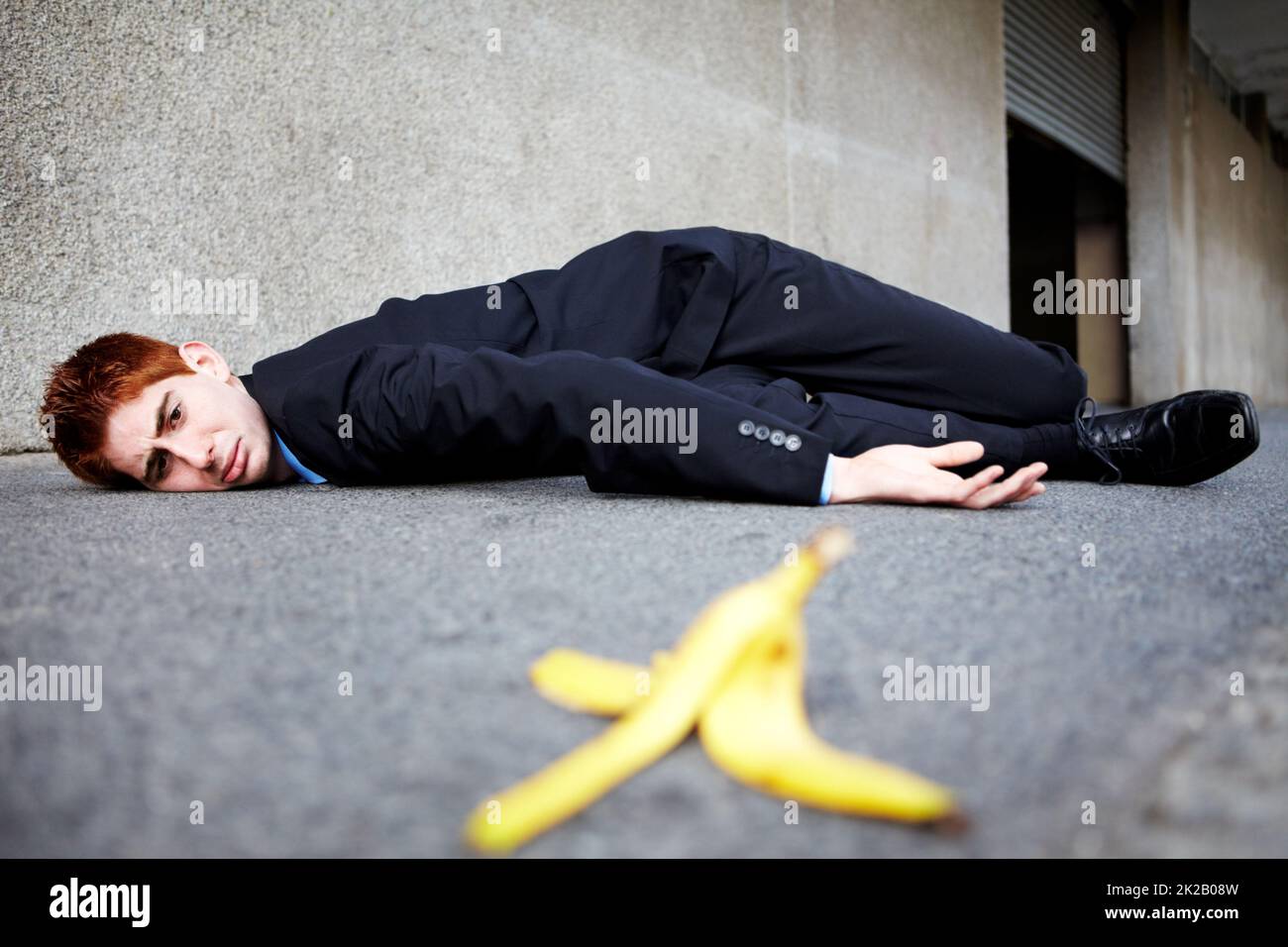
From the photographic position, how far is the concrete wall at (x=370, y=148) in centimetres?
238

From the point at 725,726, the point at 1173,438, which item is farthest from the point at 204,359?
the point at 1173,438

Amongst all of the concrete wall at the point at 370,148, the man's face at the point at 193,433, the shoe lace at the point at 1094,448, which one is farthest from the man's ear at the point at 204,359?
the shoe lace at the point at 1094,448

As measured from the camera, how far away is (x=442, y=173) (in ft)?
10.2

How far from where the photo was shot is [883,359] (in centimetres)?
192

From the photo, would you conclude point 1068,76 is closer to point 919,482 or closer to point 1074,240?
point 1074,240

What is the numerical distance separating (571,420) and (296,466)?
76cm

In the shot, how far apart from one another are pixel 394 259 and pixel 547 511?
5.73 feet

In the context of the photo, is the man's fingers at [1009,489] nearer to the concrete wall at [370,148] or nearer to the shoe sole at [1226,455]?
the shoe sole at [1226,455]

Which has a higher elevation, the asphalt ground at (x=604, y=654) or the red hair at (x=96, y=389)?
the red hair at (x=96, y=389)

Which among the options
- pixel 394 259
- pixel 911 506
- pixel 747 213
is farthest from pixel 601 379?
pixel 747 213

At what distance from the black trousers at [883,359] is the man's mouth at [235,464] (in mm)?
937

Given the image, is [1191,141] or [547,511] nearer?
[547,511]
